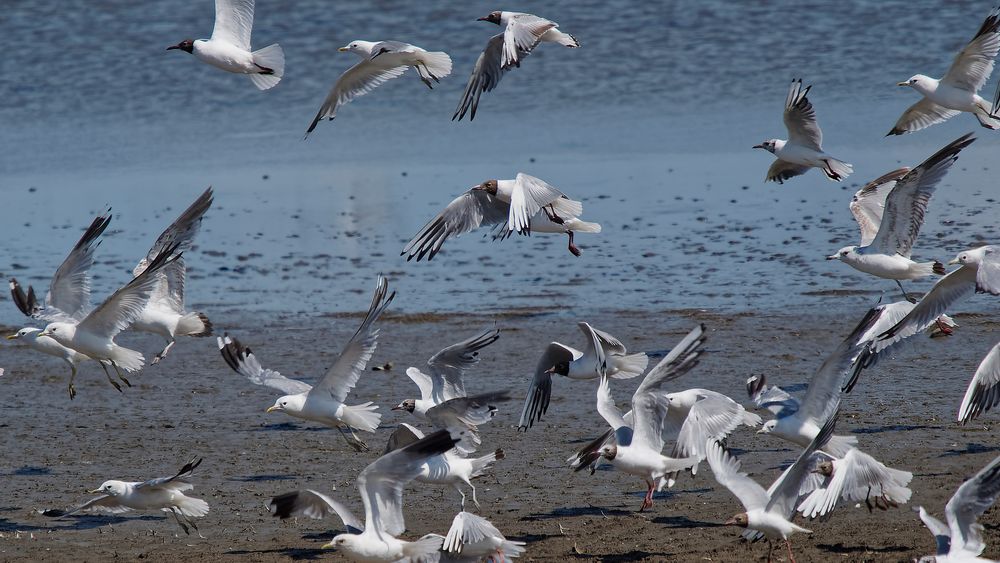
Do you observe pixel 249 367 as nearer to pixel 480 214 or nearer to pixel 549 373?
pixel 549 373

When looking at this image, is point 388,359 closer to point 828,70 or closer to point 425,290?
point 425,290

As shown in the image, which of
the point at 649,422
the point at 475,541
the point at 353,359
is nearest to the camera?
the point at 475,541

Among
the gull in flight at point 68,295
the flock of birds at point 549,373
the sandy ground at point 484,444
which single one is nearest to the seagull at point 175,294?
the flock of birds at point 549,373

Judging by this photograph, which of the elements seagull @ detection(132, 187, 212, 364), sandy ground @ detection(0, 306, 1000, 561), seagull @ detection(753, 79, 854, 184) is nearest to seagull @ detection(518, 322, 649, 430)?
sandy ground @ detection(0, 306, 1000, 561)

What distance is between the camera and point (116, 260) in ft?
55.5

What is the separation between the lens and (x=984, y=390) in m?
8.62

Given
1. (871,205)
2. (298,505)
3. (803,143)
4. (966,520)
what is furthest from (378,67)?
(966,520)

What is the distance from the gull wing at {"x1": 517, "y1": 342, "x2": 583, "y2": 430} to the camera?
35.2 ft

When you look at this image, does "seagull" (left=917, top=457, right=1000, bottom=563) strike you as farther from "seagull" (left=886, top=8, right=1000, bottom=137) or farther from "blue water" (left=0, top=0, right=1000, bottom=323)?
"blue water" (left=0, top=0, right=1000, bottom=323)

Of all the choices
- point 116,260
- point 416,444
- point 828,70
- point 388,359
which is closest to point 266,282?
point 116,260

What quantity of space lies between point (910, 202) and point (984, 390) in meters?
2.96

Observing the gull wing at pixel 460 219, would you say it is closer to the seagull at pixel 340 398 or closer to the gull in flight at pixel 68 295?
the seagull at pixel 340 398

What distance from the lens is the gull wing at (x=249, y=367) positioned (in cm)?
1040

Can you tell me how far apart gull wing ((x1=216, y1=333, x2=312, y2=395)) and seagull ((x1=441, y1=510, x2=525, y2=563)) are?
2.87m
